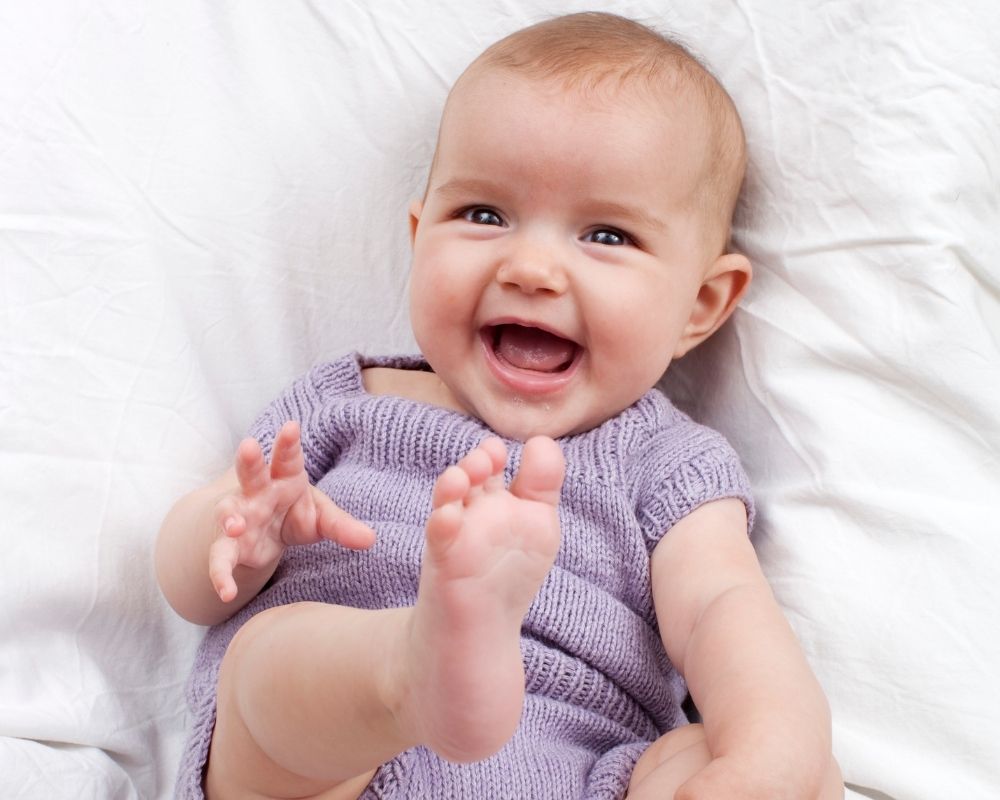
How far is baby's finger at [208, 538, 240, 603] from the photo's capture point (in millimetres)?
930

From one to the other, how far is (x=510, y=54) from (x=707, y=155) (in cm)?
23

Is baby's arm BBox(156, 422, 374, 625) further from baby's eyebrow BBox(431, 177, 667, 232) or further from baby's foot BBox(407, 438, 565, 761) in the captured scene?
baby's eyebrow BBox(431, 177, 667, 232)

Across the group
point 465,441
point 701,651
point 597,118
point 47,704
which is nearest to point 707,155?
point 597,118

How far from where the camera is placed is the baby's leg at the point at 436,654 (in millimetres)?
759

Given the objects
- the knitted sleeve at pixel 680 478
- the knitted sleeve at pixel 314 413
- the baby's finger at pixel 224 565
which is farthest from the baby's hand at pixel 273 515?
the knitted sleeve at pixel 680 478

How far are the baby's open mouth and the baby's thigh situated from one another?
15.2 inches

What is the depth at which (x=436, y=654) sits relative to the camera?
77 centimetres

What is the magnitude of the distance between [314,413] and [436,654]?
21.2 inches

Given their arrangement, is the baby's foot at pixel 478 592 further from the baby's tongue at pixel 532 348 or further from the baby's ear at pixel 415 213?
the baby's ear at pixel 415 213

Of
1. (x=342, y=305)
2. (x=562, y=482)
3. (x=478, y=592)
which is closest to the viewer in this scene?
(x=478, y=592)

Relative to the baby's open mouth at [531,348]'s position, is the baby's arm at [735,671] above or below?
below

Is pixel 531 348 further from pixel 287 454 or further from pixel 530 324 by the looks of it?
pixel 287 454

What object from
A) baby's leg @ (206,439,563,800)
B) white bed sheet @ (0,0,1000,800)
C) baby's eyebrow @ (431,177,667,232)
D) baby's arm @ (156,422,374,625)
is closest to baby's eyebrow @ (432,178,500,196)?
baby's eyebrow @ (431,177,667,232)

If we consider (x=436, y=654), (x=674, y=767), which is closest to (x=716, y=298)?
(x=674, y=767)
